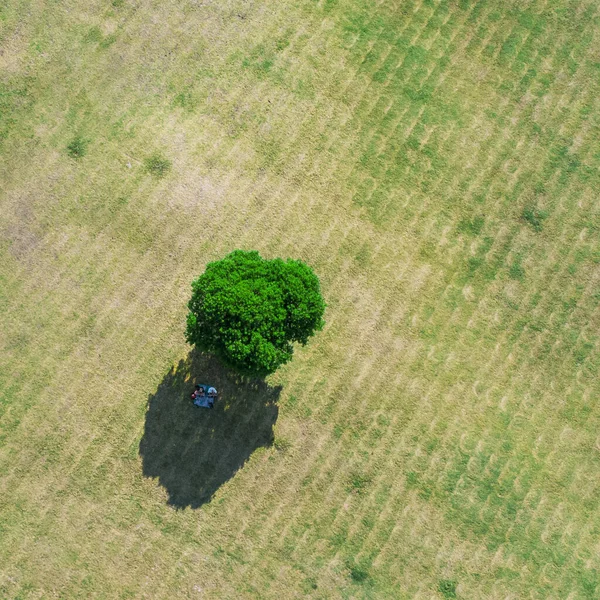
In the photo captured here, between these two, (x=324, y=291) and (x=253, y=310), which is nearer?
(x=253, y=310)

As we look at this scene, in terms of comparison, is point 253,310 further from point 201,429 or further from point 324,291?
point 201,429

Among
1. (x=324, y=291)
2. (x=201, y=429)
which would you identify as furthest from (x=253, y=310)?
(x=201, y=429)

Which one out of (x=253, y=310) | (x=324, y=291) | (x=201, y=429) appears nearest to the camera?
(x=253, y=310)

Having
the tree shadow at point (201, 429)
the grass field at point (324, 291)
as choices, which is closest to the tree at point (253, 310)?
the tree shadow at point (201, 429)

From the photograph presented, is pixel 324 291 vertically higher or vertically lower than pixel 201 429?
higher

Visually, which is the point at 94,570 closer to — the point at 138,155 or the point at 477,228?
the point at 138,155

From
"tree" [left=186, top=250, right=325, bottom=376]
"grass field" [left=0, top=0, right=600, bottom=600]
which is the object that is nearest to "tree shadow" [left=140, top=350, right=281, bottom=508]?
"grass field" [left=0, top=0, right=600, bottom=600]

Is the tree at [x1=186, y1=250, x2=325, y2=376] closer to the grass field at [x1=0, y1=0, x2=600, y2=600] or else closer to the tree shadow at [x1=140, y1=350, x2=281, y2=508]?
the tree shadow at [x1=140, y1=350, x2=281, y2=508]
